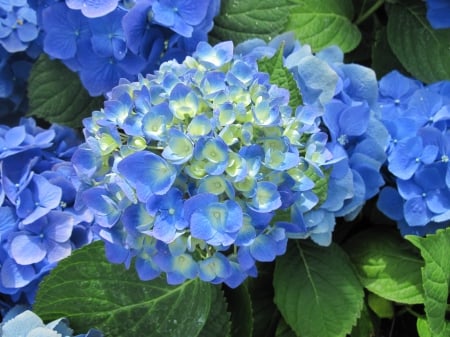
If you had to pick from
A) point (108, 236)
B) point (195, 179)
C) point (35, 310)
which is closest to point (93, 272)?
point (35, 310)

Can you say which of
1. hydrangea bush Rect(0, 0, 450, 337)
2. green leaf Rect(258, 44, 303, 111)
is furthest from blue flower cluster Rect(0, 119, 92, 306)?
green leaf Rect(258, 44, 303, 111)

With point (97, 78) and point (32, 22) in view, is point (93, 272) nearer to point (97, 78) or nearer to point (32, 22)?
point (97, 78)

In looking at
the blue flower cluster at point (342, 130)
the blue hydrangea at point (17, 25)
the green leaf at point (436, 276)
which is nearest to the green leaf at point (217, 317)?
the blue flower cluster at point (342, 130)

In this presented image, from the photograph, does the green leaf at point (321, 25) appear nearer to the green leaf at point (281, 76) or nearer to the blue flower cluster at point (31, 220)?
the green leaf at point (281, 76)

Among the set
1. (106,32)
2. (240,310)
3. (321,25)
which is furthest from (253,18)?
(240,310)

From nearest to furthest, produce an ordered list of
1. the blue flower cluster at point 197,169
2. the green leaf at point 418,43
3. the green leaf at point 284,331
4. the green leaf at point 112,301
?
the blue flower cluster at point 197,169, the green leaf at point 112,301, the green leaf at point 284,331, the green leaf at point 418,43

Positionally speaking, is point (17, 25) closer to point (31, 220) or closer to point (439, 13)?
point (31, 220)

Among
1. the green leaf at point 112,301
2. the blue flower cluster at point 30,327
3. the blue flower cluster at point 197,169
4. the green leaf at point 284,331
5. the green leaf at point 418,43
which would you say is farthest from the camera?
the green leaf at point 418,43
